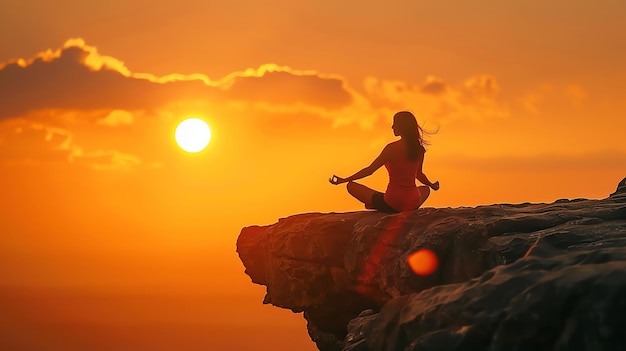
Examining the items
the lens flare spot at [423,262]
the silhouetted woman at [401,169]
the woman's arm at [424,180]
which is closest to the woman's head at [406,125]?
the silhouetted woman at [401,169]

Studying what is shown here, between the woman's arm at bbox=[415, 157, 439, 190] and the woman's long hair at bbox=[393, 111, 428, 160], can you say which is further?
the woman's arm at bbox=[415, 157, 439, 190]

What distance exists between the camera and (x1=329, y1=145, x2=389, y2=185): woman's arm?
54.5 feet

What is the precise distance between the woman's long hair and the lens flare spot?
9.90ft

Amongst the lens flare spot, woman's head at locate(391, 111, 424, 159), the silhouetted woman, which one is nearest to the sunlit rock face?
the lens flare spot

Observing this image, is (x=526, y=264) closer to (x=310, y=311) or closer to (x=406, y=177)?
(x=406, y=177)

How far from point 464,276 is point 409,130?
451 cm

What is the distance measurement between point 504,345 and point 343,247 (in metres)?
11.3

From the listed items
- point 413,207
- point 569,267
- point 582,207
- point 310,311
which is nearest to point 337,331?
point 310,311

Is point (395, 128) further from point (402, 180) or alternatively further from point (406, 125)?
point (402, 180)

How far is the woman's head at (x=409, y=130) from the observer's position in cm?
1616

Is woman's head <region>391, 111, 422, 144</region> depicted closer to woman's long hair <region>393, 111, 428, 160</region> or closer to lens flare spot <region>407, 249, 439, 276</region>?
woman's long hair <region>393, 111, 428, 160</region>

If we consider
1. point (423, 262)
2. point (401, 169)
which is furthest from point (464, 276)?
point (401, 169)

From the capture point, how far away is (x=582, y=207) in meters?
13.9

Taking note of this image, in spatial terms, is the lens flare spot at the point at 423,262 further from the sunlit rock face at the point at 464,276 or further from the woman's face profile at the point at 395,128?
the woman's face profile at the point at 395,128
